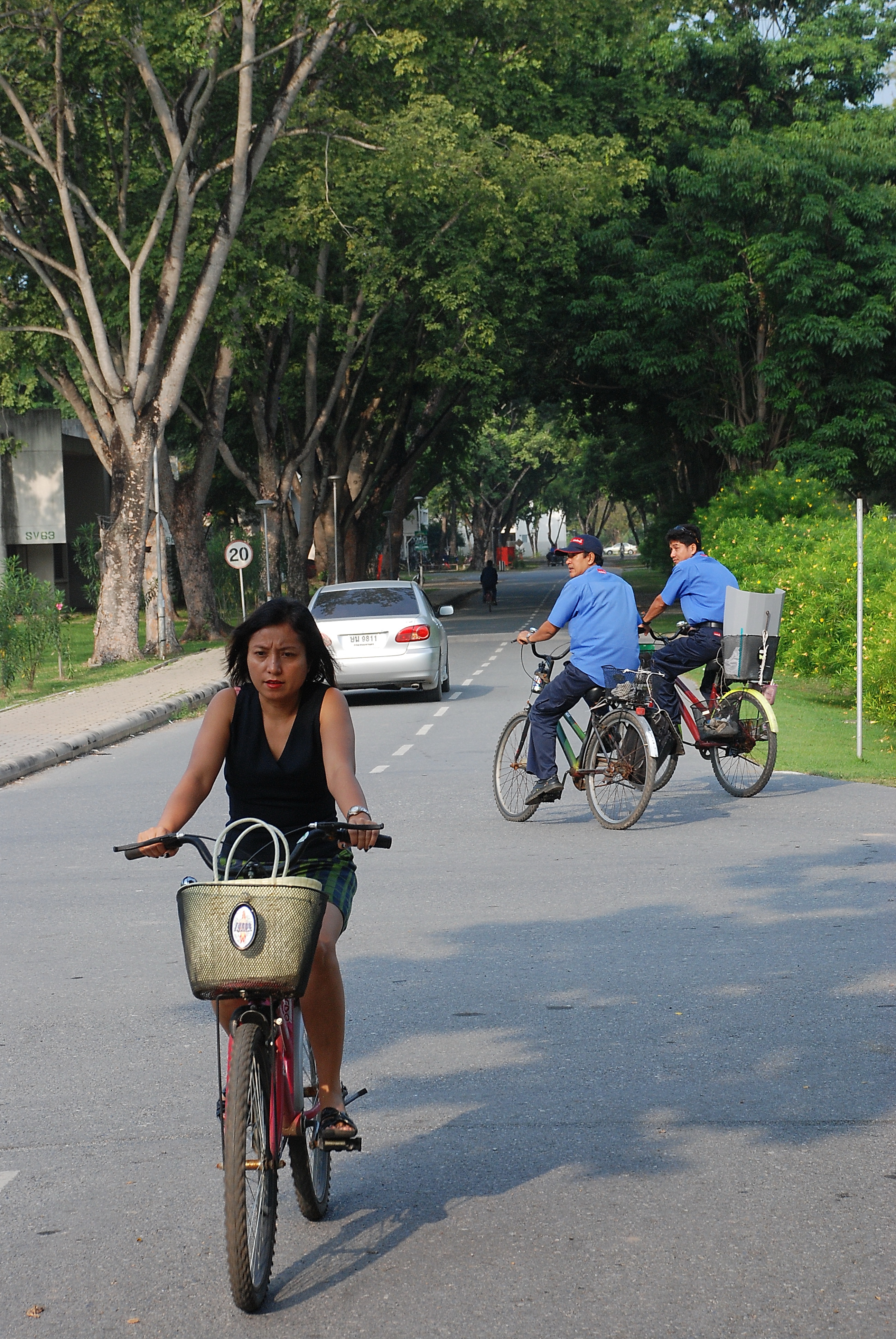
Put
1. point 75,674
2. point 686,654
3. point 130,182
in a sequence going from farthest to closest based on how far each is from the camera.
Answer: point 130,182, point 75,674, point 686,654

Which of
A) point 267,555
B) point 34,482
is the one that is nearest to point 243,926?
point 267,555

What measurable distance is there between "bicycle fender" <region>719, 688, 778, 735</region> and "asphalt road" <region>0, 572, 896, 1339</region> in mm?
1396

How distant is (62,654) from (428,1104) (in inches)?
787

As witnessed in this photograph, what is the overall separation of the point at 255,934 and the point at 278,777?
724 mm

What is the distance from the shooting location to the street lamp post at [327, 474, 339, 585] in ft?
140

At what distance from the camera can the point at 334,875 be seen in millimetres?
4180

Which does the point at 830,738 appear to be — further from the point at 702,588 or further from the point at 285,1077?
the point at 285,1077

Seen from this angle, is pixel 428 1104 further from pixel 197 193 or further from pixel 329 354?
pixel 329 354

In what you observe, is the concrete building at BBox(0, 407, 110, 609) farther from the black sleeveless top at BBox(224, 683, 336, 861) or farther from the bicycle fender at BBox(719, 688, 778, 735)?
the black sleeveless top at BBox(224, 683, 336, 861)

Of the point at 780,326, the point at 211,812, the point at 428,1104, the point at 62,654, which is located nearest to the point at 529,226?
the point at 780,326

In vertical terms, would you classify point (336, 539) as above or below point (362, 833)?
above

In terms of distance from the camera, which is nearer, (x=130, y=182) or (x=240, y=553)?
(x=130, y=182)

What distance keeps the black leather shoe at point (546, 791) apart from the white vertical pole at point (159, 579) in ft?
55.5

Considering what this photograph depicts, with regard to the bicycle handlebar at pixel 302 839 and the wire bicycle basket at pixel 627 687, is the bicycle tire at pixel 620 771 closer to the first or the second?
Result: the wire bicycle basket at pixel 627 687
